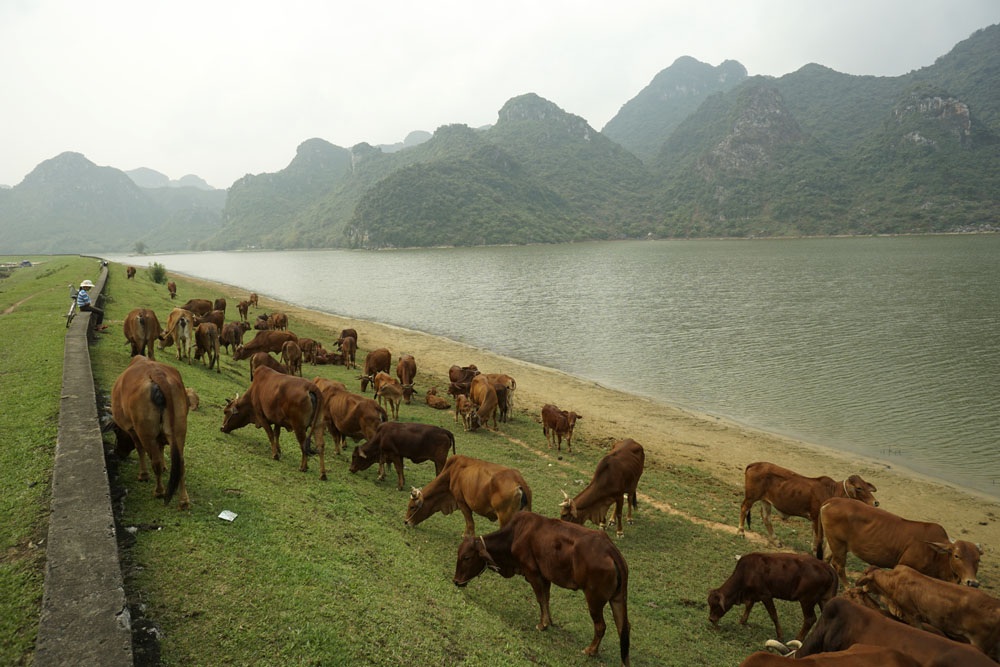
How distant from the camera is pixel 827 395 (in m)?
21.4

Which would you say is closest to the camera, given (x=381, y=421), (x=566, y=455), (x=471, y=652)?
(x=471, y=652)

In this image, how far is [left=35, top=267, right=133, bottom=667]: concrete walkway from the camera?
3809mm

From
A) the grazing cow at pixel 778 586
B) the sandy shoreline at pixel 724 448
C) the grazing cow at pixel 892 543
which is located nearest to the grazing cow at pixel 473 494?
the grazing cow at pixel 778 586

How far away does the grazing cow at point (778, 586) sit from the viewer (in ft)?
22.8

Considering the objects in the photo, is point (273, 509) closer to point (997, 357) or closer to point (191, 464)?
point (191, 464)

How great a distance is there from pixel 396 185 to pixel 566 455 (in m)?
176

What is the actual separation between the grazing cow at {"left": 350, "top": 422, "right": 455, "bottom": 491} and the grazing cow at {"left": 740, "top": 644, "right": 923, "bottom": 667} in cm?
711

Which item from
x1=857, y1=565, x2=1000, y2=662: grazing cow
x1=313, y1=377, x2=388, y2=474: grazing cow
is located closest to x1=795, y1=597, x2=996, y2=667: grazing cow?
x1=857, y1=565, x2=1000, y2=662: grazing cow

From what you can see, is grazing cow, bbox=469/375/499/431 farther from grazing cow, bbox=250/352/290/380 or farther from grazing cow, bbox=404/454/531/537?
grazing cow, bbox=404/454/531/537

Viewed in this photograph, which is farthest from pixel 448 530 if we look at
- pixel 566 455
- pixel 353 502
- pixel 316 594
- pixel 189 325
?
pixel 189 325

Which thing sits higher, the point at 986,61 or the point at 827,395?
the point at 986,61

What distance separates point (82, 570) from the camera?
4598 millimetres

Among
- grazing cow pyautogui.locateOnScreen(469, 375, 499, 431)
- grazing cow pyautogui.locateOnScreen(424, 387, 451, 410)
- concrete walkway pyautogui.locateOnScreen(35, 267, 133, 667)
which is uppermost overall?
concrete walkway pyautogui.locateOnScreen(35, 267, 133, 667)

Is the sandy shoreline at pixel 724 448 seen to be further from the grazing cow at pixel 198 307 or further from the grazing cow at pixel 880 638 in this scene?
the grazing cow at pixel 198 307
